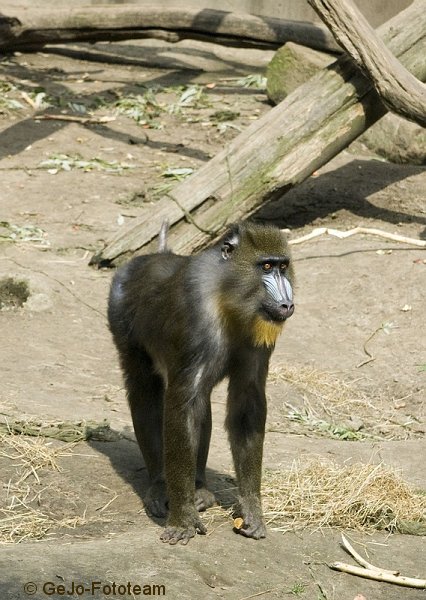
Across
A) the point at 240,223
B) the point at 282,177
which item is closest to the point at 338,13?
the point at 282,177

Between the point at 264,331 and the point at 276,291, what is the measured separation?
0.65ft

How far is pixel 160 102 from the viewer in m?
15.1

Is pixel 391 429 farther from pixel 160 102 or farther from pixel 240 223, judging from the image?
pixel 160 102

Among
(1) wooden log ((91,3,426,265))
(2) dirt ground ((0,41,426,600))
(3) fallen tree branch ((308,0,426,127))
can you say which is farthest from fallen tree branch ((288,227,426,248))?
(3) fallen tree branch ((308,0,426,127))

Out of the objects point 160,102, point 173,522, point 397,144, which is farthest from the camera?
point 160,102

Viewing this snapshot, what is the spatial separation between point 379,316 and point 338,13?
2899 mm

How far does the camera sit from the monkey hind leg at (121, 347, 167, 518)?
19.4ft

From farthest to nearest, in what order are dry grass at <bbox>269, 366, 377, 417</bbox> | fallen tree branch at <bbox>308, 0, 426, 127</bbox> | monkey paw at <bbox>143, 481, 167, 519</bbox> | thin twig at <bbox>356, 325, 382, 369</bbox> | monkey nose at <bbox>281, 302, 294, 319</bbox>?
fallen tree branch at <bbox>308, 0, 426, 127</bbox> < thin twig at <bbox>356, 325, 382, 369</bbox> < dry grass at <bbox>269, 366, 377, 417</bbox> < monkey paw at <bbox>143, 481, 167, 519</bbox> < monkey nose at <bbox>281, 302, 294, 319</bbox>

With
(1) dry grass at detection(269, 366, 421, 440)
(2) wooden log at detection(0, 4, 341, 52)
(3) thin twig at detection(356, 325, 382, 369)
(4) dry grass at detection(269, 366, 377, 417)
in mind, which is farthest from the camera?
(2) wooden log at detection(0, 4, 341, 52)

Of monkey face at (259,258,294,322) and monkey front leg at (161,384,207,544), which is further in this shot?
monkey front leg at (161,384,207,544)

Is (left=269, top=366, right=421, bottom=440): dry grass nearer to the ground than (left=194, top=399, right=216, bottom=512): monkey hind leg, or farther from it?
nearer to the ground

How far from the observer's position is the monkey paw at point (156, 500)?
18.4 ft

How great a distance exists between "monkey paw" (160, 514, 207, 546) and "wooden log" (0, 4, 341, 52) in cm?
1045

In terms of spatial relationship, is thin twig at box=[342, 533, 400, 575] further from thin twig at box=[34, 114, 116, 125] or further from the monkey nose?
thin twig at box=[34, 114, 116, 125]
